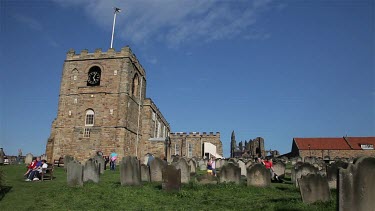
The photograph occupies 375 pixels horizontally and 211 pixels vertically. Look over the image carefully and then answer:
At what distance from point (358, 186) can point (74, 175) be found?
1004 centimetres

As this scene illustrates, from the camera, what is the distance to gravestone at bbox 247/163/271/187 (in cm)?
1210

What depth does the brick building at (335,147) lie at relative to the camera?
53.1 meters

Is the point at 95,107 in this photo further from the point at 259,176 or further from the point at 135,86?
the point at 259,176

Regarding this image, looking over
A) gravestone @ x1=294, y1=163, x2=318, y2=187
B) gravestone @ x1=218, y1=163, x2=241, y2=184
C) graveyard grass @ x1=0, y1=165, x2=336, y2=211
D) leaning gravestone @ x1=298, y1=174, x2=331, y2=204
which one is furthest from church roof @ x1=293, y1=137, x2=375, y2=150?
leaning gravestone @ x1=298, y1=174, x2=331, y2=204

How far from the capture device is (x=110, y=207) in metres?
7.86

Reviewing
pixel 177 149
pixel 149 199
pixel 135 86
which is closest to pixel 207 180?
pixel 149 199


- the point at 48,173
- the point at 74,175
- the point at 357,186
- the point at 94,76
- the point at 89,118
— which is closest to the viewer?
the point at 357,186

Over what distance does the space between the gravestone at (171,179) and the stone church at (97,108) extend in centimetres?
1853

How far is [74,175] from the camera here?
37.9 feet

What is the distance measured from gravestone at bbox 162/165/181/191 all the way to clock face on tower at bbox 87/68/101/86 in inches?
900

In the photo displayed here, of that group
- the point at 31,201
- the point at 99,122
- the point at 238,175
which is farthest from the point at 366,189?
the point at 99,122

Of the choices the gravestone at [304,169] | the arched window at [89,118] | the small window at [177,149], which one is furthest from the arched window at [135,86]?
the gravestone at [304,169]

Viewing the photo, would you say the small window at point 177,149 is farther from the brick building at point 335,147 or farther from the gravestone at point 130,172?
the gravestone at point 130,172

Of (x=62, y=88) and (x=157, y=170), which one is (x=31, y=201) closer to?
(x=157, y=170)
